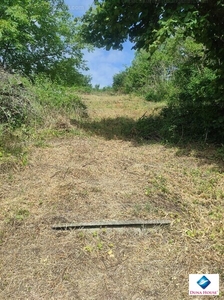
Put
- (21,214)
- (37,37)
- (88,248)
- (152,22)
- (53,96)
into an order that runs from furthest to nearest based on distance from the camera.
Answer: (37,37) < (53,96) < (152,22) < (21,214) < (88,248)

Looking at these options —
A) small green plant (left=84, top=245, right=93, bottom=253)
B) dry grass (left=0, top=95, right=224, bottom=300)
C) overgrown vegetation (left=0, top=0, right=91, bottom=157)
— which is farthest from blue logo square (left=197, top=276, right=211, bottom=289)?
overgrown vegetation (left=0, top=0, right=91, bottom=157)

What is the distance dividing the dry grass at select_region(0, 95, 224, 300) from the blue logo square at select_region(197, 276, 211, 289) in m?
0.09

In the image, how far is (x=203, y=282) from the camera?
253 centimetres

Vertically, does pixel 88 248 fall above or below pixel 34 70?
below

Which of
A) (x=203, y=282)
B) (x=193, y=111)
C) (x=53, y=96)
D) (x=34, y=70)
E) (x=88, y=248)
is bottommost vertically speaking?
(x=203, y=282)

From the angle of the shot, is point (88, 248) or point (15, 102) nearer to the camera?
point (88, 248)

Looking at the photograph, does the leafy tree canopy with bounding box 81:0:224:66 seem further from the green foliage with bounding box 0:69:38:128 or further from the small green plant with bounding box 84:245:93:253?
the small green plant with bounding box 84:245:93:253

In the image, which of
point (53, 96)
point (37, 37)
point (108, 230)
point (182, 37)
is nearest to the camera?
point (108, 230)

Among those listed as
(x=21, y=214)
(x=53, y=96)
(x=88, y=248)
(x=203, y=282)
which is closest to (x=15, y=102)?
(x=53, y=96)

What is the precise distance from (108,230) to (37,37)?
7.23 metres

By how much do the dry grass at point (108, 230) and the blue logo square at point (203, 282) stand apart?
0.09 meters

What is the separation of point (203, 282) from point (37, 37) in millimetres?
8138

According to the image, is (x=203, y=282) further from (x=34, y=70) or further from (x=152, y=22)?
(x=34, y=70)

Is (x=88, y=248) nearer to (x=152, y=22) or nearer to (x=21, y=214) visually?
(x=21, y=214)
